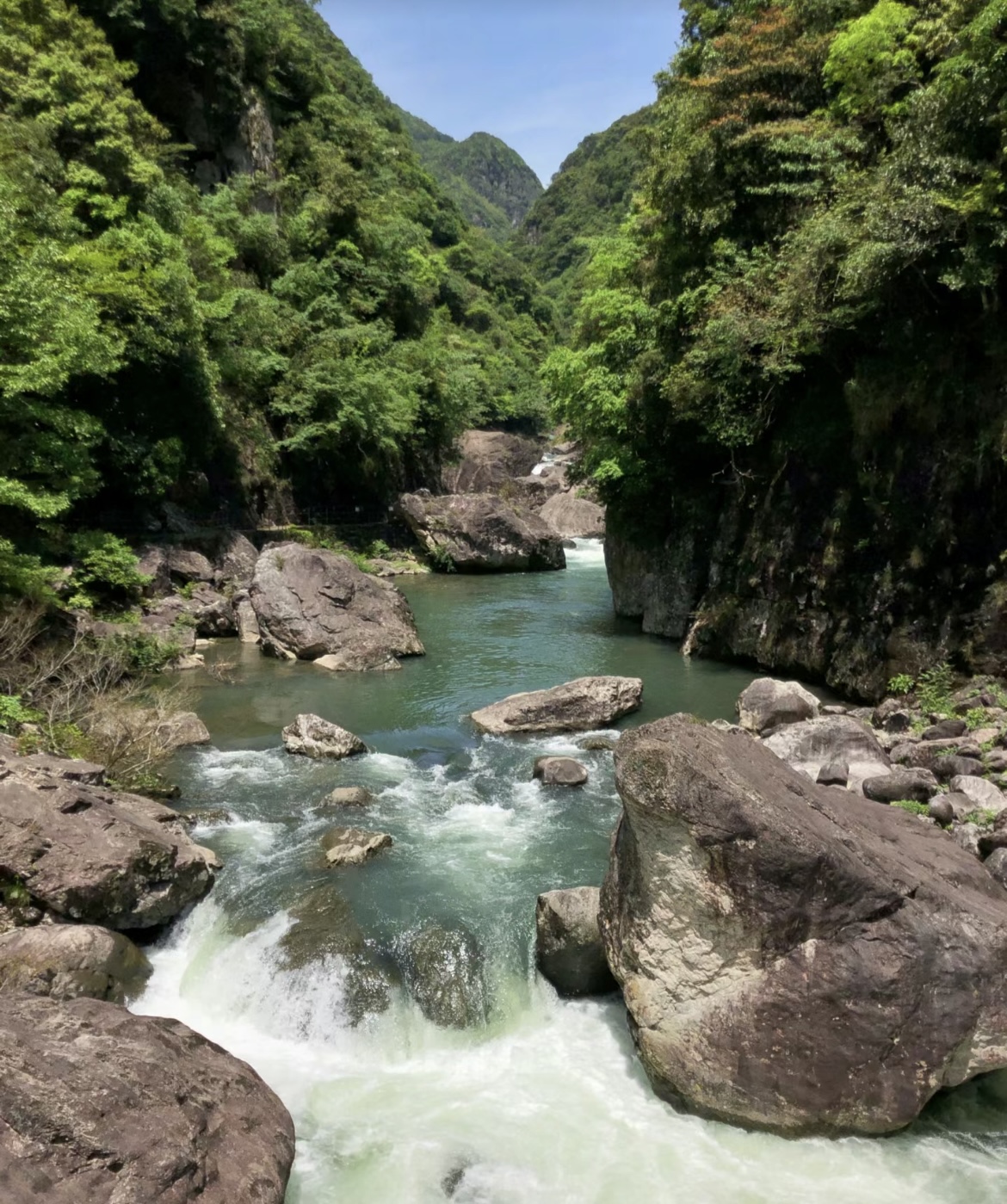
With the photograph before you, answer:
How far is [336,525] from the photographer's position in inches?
1415

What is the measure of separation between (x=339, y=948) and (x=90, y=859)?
2838mm

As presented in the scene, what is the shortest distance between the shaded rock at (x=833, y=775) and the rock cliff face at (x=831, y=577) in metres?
4.01

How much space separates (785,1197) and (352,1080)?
3.77 metres

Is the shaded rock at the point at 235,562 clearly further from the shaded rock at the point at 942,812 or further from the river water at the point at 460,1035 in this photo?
the shaded rock at the point at 942,812

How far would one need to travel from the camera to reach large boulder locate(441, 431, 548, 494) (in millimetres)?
49594

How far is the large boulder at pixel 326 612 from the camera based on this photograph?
20.4 m

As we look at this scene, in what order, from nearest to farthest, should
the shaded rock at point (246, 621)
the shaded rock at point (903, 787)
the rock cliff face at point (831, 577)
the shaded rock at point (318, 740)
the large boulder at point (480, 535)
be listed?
the shaded rock at point (903, 787) → the rock cliff face at point (831, 577) → the shaded rock at point (318, 740) → the shaded rock at point (246, 621) → the large boulder at point (480, 535)

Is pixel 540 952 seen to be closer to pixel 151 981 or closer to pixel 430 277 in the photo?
pixel 151 981

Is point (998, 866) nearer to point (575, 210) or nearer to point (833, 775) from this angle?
point (833, 775)

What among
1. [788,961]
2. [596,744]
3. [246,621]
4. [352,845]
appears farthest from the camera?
[246,621]

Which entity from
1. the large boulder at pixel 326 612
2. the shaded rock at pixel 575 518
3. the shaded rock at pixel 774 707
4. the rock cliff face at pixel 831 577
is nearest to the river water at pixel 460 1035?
the shaded rock at pixel 774 707

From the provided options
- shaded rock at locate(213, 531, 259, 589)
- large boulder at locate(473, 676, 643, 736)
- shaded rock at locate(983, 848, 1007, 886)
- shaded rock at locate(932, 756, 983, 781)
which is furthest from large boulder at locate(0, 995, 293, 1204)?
shaded rock at locate(213, 531, 259, 589)

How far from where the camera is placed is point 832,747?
39.5 ft

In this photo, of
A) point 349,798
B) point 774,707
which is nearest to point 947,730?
point 774,707
